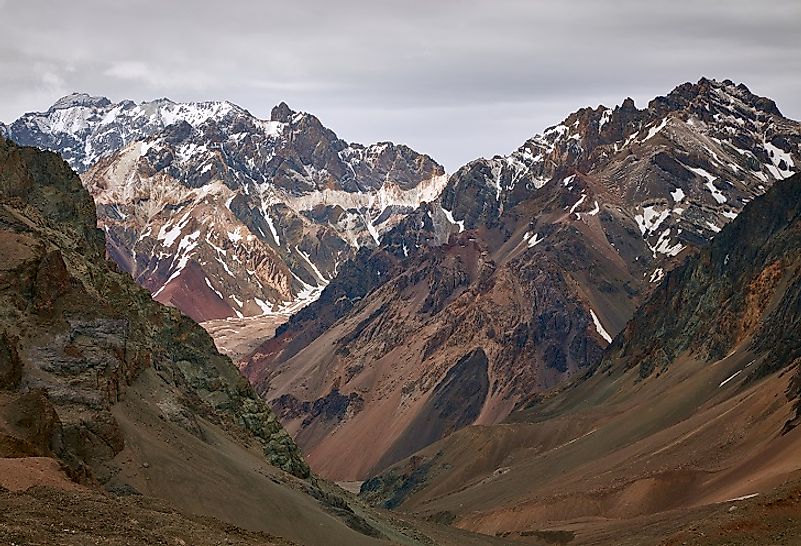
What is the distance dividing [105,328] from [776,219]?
14184 cm

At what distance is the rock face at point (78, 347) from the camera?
52.8m

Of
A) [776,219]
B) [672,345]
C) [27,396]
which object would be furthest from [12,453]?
[776,219]

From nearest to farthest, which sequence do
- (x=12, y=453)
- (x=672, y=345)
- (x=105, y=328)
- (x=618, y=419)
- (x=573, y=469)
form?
(x=12, y=453), (x=105, y=328), (x=573, y=469), (x=618, y=419), (x=672, y=345)

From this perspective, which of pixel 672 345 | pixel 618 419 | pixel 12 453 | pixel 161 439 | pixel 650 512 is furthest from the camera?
pixel 672 345

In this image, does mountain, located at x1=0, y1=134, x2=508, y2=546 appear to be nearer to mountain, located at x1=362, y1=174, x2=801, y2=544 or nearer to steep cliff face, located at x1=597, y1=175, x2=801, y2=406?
mountain, located at x1=362, y1=174, x2=801, y2=544

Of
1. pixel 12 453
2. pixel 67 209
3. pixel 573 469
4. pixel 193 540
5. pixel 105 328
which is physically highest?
pixel 67 209

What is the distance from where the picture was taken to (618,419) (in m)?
143

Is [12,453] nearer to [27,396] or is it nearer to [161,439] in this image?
[27,396]

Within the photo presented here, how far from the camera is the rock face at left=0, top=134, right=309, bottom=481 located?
52.8 metres

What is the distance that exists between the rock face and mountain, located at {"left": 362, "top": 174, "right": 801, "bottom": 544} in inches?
1272

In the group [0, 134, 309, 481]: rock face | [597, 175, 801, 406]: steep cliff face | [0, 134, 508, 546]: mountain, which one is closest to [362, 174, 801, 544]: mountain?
[597, 175, 801, 406]: steep cliff face

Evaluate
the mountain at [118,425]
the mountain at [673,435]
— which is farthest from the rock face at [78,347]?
the mountain at [673,435]

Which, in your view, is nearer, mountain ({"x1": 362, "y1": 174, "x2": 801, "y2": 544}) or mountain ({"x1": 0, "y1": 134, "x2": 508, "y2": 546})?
mountain ({"x1": 0, "y1": 134, "x2": 508, "y2": 546})

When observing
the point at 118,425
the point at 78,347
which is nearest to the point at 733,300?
the point at 78,347
